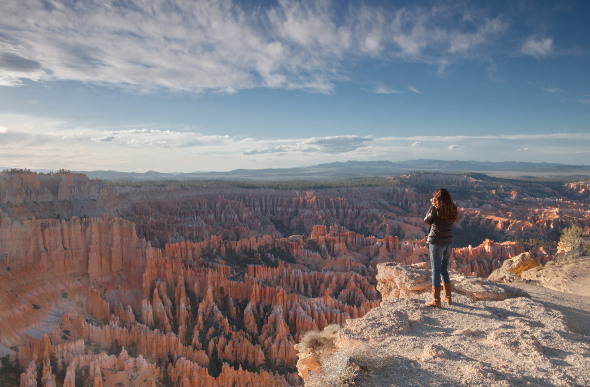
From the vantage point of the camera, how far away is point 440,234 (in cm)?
659

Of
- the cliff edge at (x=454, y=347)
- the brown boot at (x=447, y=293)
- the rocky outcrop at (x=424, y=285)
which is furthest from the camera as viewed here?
the rocky outcrop at (x=424, y=285)

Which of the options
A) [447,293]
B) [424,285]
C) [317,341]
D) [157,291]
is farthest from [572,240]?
[157,291]

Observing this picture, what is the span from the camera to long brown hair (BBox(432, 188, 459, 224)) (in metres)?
6.38

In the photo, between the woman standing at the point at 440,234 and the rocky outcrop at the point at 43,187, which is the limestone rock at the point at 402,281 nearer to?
the woman standing at the point at 440,234

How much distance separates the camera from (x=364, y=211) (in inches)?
2768

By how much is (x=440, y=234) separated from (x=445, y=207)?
56 centimetres

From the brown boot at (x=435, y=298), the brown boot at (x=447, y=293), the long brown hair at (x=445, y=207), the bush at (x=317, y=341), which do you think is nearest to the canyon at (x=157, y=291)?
the brown boot at (x=447, y=293)

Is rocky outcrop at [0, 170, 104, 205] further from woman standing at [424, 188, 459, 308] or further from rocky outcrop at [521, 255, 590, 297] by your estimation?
rocky outcrop at [521, 255, 590, 297]

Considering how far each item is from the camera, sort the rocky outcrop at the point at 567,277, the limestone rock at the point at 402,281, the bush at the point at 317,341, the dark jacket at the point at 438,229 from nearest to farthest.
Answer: the bush at the point at 317,341 → the dark jacket at the point at 438,229 → the limestone rock at the point at 402,281 → the rocky outcrop at the point at 567,277

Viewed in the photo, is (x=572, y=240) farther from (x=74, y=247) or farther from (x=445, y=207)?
(x=74, y=247)

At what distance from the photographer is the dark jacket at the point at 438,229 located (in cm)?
653

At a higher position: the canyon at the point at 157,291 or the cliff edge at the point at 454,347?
the cliff edge at the point at 454,347

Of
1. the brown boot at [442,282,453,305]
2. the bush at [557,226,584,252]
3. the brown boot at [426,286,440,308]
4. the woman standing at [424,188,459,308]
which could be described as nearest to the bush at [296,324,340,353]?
the brown boot at [426,286,440,308]

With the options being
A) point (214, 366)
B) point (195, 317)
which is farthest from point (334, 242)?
point (214, 366)
